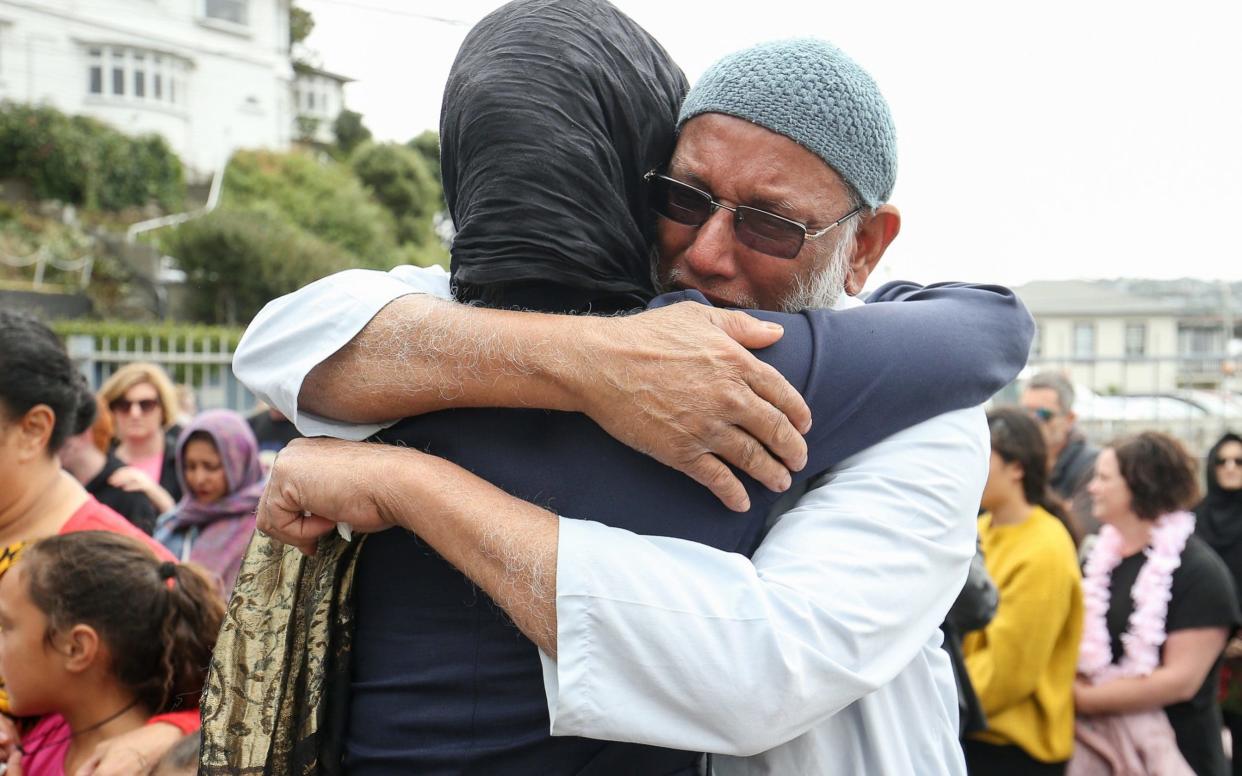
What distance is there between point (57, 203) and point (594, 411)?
116 feet

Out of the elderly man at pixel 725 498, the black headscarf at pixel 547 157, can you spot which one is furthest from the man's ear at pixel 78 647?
the black headscarf at pixel 547 157

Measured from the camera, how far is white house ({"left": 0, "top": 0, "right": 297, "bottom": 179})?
119 ft

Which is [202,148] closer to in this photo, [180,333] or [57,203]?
[57,203]

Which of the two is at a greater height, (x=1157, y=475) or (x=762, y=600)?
(x=762, y=600)

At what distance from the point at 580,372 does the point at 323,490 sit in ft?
1.31

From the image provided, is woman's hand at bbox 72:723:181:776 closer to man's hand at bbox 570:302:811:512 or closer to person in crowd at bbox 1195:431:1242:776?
man's hand at bbox 570:302:811:512

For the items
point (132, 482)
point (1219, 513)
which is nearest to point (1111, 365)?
point (1219, 513)

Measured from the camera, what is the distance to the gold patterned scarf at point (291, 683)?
1393mm

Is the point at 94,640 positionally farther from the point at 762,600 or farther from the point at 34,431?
the point at 762,600


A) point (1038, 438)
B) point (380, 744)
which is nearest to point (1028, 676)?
point (1038, 438)

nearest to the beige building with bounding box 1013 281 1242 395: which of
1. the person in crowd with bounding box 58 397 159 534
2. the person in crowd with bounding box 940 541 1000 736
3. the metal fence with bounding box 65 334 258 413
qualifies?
the person in crowd with bounding box 940 541 1000 736

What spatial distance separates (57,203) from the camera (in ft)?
103

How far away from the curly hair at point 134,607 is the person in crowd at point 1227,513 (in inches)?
182

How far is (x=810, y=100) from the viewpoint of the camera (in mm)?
1488
